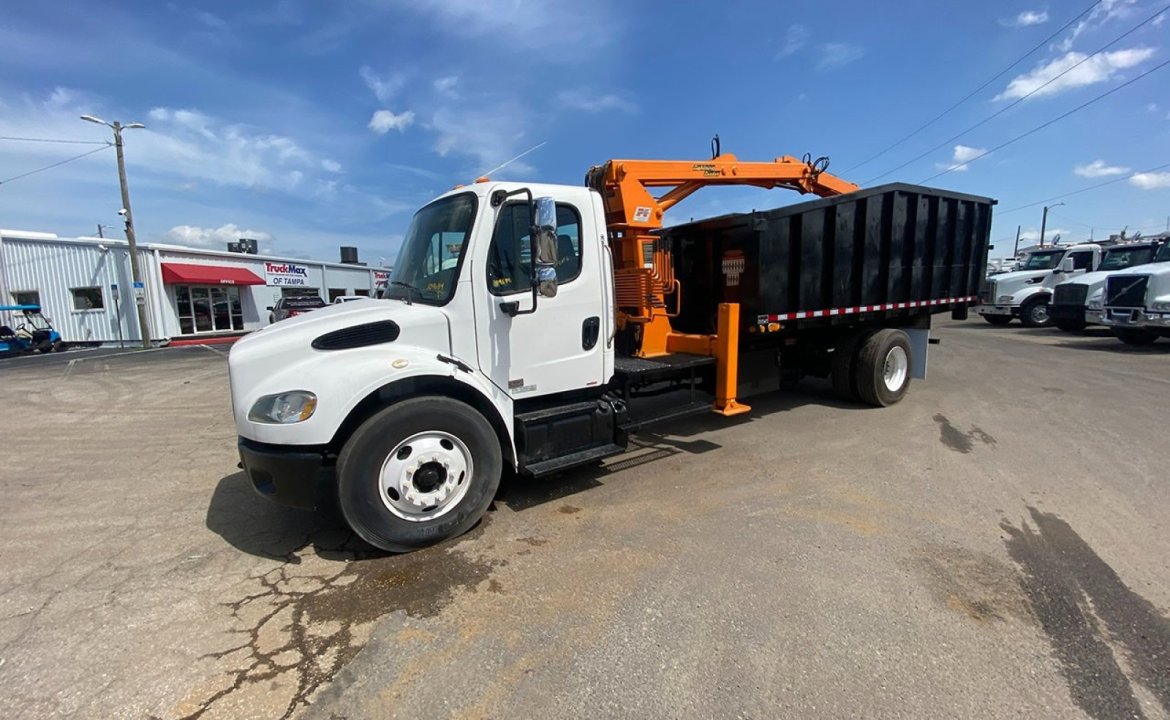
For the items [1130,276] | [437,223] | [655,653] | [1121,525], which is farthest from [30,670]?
[1130,276]

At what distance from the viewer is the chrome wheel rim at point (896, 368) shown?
754cm

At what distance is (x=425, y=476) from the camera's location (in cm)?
362

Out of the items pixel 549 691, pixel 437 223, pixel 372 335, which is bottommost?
pixel 549 691

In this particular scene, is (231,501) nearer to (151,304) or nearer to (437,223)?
(437,223)

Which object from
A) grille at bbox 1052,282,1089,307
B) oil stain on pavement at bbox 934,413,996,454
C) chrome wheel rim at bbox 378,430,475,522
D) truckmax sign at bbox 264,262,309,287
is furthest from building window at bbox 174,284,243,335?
grille at bbox 1052,282,1089,307

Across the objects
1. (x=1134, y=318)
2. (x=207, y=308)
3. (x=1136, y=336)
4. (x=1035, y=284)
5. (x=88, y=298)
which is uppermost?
(x=88, y=298)

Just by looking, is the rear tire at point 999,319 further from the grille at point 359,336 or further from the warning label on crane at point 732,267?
the grille at point 359,336

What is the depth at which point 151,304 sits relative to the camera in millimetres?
22703

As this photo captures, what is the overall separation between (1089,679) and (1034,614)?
485 millimetres

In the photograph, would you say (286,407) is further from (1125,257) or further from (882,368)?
(1125,257)

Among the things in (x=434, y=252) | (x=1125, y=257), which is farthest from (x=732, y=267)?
(x=1125, y=257)

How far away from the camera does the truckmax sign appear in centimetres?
2897

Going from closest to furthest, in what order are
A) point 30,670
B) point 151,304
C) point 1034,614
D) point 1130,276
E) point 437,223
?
point 30,670 → point 1034,614 → point 437,223 → point 1130,276 → point 151,304

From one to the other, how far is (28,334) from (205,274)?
270 inches
